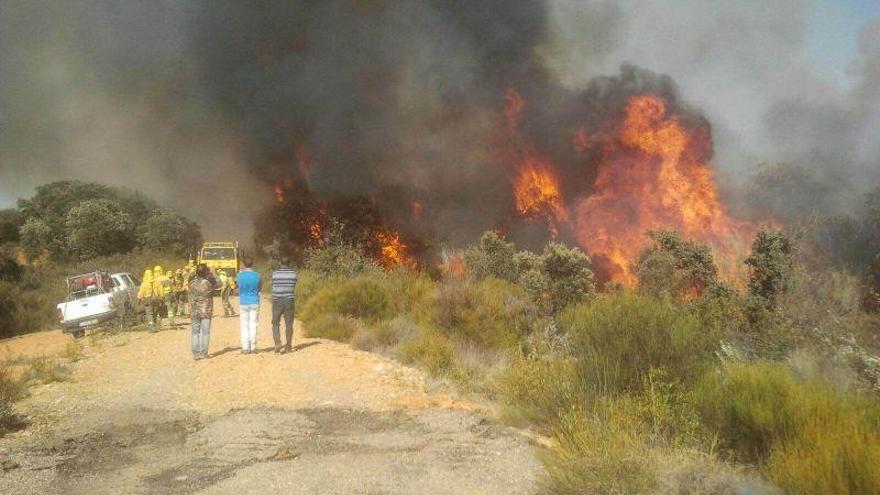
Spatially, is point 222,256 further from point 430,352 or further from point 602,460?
point 602,460

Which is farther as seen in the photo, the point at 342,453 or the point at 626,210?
the point at 626,210

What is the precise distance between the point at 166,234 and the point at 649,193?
112ft

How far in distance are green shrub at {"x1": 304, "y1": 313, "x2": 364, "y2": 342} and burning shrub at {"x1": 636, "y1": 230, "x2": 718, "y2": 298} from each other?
709 cm

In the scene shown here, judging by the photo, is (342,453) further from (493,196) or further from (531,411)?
(493,196)

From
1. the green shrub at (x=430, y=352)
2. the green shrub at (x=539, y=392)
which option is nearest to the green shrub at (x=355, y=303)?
the green shrub at (x=430, y=352)

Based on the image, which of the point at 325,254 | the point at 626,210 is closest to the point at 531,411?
the point at 325,254

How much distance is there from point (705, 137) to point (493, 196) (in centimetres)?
1040

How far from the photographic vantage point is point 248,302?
37.5 feet

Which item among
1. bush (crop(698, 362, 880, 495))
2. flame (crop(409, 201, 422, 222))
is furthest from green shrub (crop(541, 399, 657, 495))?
flame (crop(409, 201, 422, 222))

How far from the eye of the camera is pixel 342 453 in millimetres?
6074

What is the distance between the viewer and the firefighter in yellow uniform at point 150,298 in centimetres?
1691

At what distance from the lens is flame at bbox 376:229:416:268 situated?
30172 millimetres

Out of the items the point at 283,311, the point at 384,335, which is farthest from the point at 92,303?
the point at 384,335

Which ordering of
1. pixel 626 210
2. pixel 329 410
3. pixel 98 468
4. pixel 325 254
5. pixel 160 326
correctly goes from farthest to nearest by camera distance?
pixel 626 210, pixel 325 254, pixel 160 326, pixel 329 410, pixel 98 468
